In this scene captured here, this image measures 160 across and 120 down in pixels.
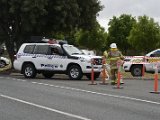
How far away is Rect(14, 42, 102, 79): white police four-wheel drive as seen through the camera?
80.6ft

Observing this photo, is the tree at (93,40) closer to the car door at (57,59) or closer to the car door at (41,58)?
the car door at (41,58)

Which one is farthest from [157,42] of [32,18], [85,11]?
[32,18]

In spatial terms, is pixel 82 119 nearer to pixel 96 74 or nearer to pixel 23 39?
pixel 96 74

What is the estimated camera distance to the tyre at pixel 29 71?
26234 millimetres

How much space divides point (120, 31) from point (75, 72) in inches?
2109

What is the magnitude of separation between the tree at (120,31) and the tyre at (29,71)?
51.0m

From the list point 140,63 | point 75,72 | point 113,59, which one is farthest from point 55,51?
point 140,63

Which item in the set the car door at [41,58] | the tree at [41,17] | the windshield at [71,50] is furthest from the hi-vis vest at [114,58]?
the tree at [41,17]

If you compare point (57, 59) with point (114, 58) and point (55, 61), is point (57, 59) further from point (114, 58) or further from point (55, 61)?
point (114, 58)

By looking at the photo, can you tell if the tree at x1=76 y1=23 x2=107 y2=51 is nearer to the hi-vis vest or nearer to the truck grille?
the truck grille

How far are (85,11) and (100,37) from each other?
158ft

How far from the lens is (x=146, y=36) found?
63906 millimetres

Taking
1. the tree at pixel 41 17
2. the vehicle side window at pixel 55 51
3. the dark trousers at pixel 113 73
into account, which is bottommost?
the dark trousers at pixel 113 73

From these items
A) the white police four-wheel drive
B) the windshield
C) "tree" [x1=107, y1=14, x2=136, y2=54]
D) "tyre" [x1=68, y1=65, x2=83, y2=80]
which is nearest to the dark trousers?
→ the white police four-wheel drive
